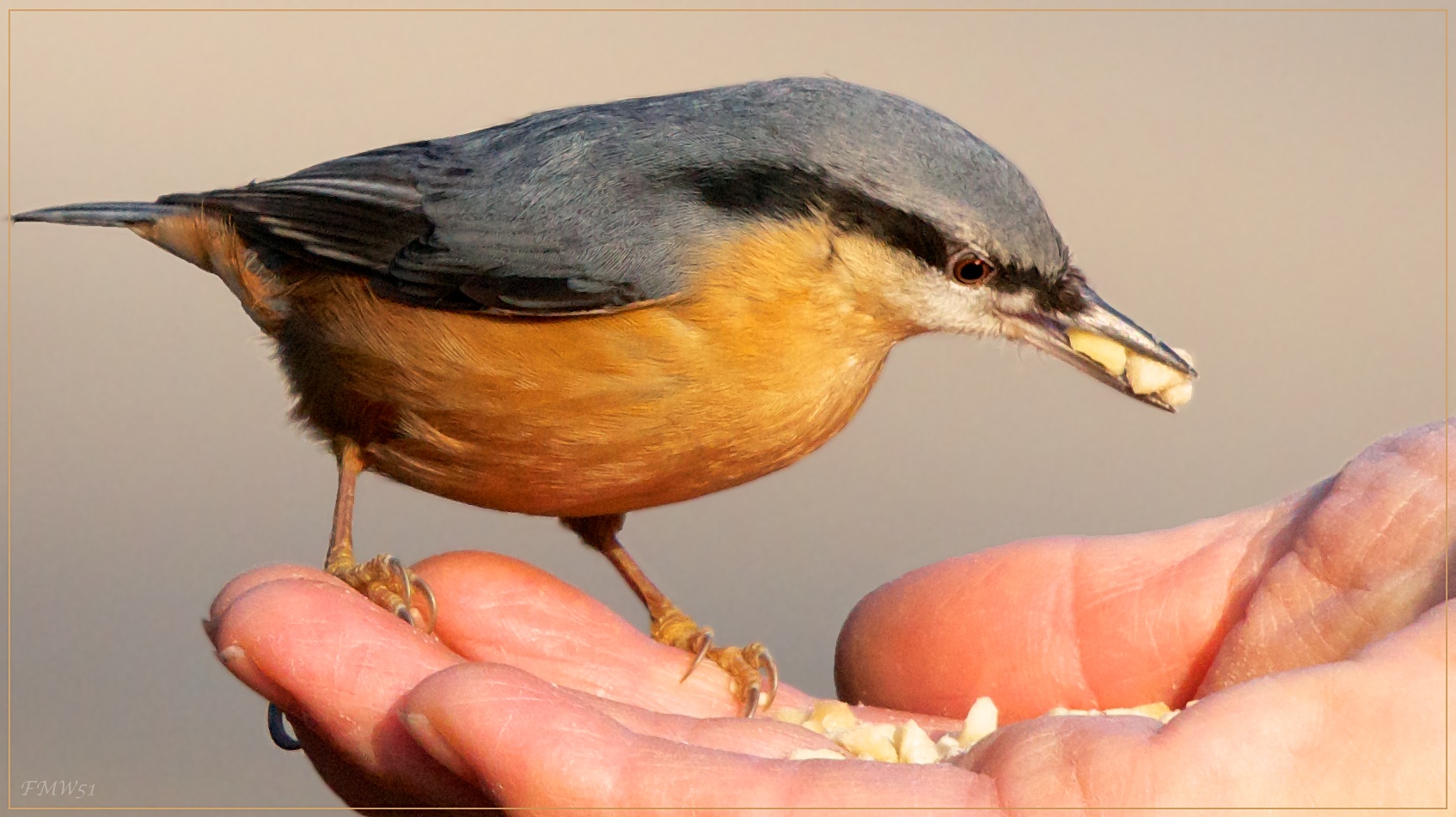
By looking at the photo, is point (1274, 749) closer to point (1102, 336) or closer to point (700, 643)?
point (1102, 336)

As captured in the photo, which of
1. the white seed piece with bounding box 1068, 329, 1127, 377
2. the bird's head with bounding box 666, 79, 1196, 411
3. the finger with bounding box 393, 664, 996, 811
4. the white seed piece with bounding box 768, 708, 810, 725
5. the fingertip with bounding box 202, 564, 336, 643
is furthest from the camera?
the white seed piece with bounding box 768, 708, 810, 725

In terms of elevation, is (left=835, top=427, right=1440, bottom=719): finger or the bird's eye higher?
the bird's eye

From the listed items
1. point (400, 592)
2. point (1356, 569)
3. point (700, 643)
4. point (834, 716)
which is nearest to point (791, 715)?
point (834, 716)

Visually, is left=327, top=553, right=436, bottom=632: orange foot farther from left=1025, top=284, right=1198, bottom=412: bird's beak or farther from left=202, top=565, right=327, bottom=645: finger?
left=1025, top=284, right=1198, bottom=412: bird's beak

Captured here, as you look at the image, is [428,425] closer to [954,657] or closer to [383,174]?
[383,174]

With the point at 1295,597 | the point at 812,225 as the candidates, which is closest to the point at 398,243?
the point at 812,225

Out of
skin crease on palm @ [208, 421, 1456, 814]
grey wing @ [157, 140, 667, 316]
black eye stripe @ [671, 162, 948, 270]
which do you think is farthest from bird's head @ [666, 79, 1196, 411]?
skin crease on palm @ [208, 421, 1456, 814]

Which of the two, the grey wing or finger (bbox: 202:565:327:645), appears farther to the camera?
the grey wing
